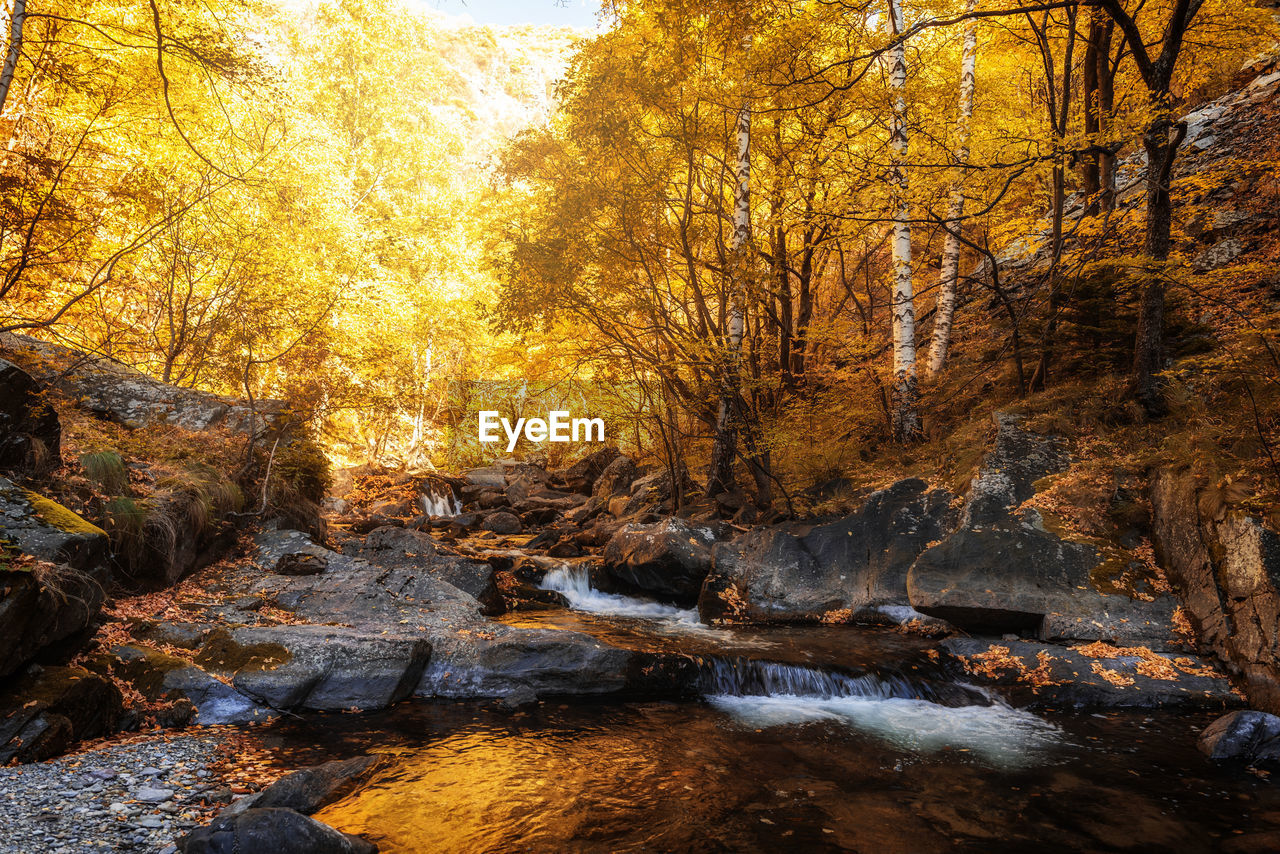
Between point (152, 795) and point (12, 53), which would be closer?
point (152, 795)

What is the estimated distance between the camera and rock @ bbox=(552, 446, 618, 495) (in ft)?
74.1

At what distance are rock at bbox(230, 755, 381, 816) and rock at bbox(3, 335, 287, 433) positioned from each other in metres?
7.06

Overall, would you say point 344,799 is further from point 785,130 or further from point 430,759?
point 785,130

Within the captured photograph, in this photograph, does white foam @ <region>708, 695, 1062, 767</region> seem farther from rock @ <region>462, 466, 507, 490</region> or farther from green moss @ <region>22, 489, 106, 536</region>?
rock @ <region>462, 466, 507, 490</region>

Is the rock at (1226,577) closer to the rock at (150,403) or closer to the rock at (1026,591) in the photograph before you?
the rock at (1026,591)

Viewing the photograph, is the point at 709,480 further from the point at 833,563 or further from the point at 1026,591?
the point at 1026,591

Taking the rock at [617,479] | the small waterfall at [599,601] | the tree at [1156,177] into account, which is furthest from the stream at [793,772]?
the rock at [617,479]

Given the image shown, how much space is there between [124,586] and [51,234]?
4007 millimetres

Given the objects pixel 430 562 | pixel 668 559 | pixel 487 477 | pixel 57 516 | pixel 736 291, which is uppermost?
pixel 736 291

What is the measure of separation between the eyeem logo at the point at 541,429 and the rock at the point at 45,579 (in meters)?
22.0

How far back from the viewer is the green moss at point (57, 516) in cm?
524

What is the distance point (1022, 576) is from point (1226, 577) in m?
1.74

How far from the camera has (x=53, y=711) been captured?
14.4 feet

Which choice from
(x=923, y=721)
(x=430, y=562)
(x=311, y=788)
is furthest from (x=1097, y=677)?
(x=430, y=562)
